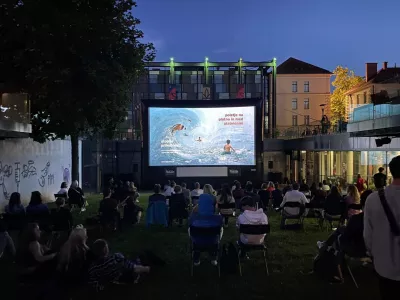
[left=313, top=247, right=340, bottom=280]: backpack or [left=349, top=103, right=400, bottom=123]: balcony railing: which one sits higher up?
[left=349, top=103, right=400, bottom=123]: balcony railing

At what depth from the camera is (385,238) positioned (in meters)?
2.76

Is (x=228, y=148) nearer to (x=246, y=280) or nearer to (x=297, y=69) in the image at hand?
(x=246, y=280)

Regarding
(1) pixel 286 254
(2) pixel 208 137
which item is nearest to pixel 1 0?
(2) pixel 208 137

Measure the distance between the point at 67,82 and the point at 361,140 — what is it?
11293 mm

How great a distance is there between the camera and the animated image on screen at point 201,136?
19.8 metres

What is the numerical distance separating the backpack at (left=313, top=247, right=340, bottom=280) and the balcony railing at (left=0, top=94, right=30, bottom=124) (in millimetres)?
8901

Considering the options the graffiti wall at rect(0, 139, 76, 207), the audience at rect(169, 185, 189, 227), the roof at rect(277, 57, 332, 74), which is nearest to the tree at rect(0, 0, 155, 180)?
the graffiti wall at rect(0, 139, 76, 207)

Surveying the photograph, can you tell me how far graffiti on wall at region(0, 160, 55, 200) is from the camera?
47.4ft

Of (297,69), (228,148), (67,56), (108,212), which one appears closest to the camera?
(108,212)

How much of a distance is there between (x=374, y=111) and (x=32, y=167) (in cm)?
1243

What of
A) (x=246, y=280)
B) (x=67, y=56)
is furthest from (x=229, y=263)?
(x=67, y=56)

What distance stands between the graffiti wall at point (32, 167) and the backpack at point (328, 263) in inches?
446

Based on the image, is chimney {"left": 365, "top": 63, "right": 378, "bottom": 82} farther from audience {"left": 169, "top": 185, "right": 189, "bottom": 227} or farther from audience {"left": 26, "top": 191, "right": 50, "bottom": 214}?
audience {"left": 26, "top": 191, "right": 50, "bottom": 214}

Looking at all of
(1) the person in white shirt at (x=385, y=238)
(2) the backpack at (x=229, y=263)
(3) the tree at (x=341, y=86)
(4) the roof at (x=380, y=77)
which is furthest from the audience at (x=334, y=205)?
(3) the tree at (x=341, y=86)
